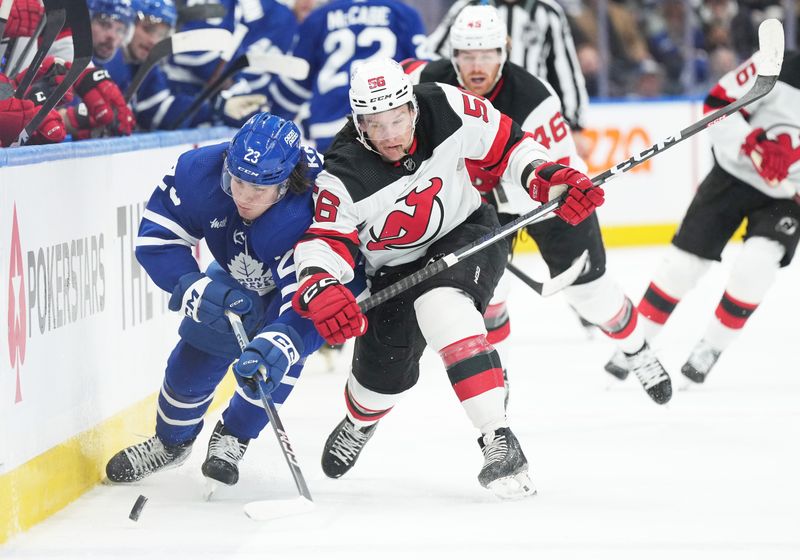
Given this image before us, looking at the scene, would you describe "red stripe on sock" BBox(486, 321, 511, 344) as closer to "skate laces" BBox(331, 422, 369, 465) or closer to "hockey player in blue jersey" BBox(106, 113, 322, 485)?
"skate laces" BBox(331, 422, 369, 465)

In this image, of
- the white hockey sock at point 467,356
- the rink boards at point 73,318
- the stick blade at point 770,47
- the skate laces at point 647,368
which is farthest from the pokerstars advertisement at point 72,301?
the stick blade at point 770,47

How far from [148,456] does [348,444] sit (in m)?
0.49

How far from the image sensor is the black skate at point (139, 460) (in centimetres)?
334

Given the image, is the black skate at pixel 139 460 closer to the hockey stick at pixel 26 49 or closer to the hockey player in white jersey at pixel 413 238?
the hockey player in white jersey at pixel 413 238

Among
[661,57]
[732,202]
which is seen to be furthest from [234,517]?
[661,57]

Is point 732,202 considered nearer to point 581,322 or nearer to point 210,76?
point 581,322

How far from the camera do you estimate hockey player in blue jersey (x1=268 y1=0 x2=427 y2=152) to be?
219 inches

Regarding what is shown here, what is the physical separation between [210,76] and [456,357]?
2.48 meters

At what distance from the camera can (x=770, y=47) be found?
12.0 feet

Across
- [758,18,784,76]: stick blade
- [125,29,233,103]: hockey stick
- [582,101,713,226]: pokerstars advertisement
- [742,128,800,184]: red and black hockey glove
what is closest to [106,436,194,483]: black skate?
[125,29,233,103]: hockey stick

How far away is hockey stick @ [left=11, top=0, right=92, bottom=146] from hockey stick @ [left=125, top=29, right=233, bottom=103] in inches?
26.3

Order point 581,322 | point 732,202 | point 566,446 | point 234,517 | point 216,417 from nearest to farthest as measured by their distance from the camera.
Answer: point 234,517, point 566,446, point 216,417, point 732,202, point 581,322

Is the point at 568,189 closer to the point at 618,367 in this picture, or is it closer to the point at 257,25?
the point at 618,367

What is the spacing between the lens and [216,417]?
4.22 m
